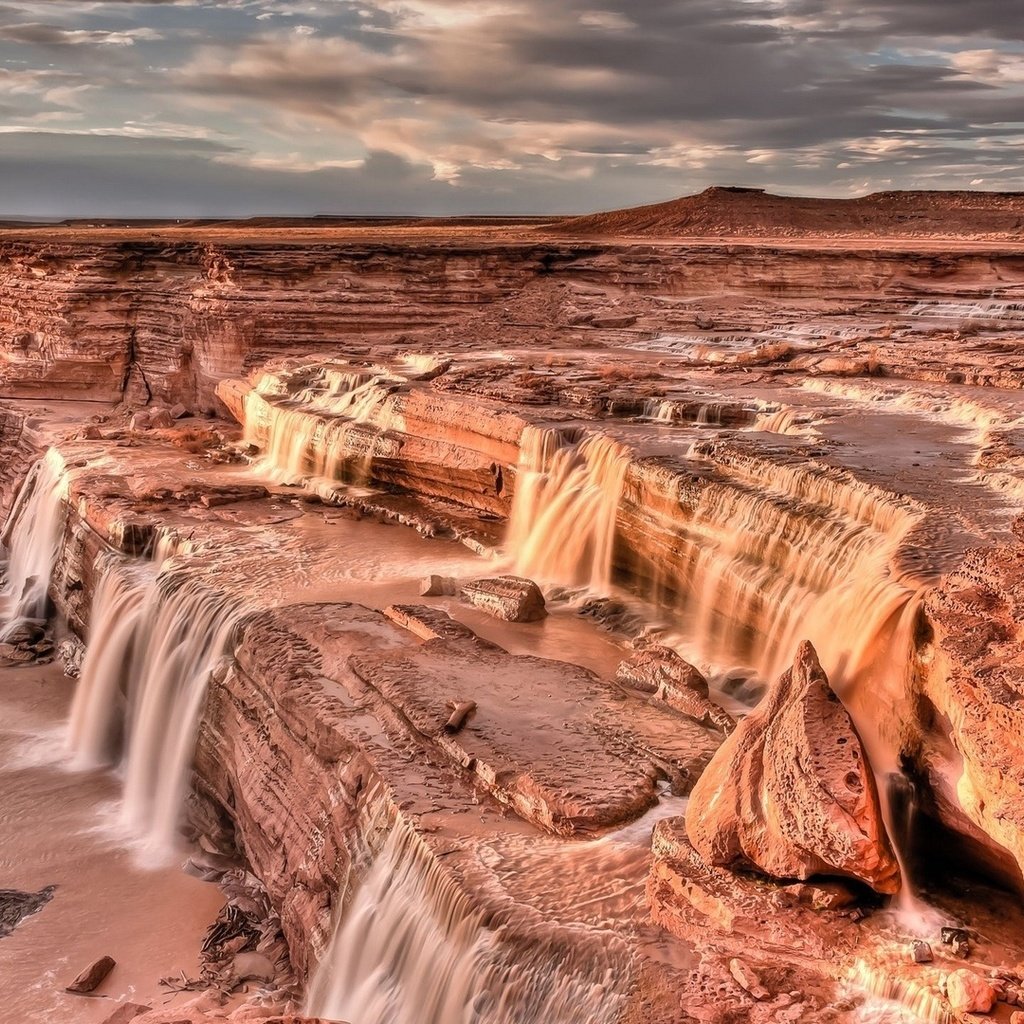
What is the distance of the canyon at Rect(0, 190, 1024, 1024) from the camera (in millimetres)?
6605

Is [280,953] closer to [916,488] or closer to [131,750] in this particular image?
[131,750]

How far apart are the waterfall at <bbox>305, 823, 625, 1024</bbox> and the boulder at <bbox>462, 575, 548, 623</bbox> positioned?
4533 mm

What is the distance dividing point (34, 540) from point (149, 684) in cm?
744

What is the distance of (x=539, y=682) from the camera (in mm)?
10117

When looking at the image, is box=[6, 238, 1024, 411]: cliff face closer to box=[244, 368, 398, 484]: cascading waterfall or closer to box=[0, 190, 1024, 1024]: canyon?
box=[0, 190, 1024, 1024]: canyon

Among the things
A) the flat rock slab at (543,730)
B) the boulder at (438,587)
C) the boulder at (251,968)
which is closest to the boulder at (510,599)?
the boulder at (438,587)

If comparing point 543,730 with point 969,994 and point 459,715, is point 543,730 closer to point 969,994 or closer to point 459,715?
point 459,715

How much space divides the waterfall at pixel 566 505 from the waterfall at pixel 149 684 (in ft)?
12.6

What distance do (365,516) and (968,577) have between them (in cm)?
1004

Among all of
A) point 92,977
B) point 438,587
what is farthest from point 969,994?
point 438,587

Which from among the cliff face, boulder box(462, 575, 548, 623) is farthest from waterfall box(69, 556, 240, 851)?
the cliff face

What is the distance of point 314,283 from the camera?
25.5 metres

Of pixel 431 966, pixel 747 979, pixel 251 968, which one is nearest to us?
pixel 747 979

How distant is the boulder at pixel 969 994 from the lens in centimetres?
559
